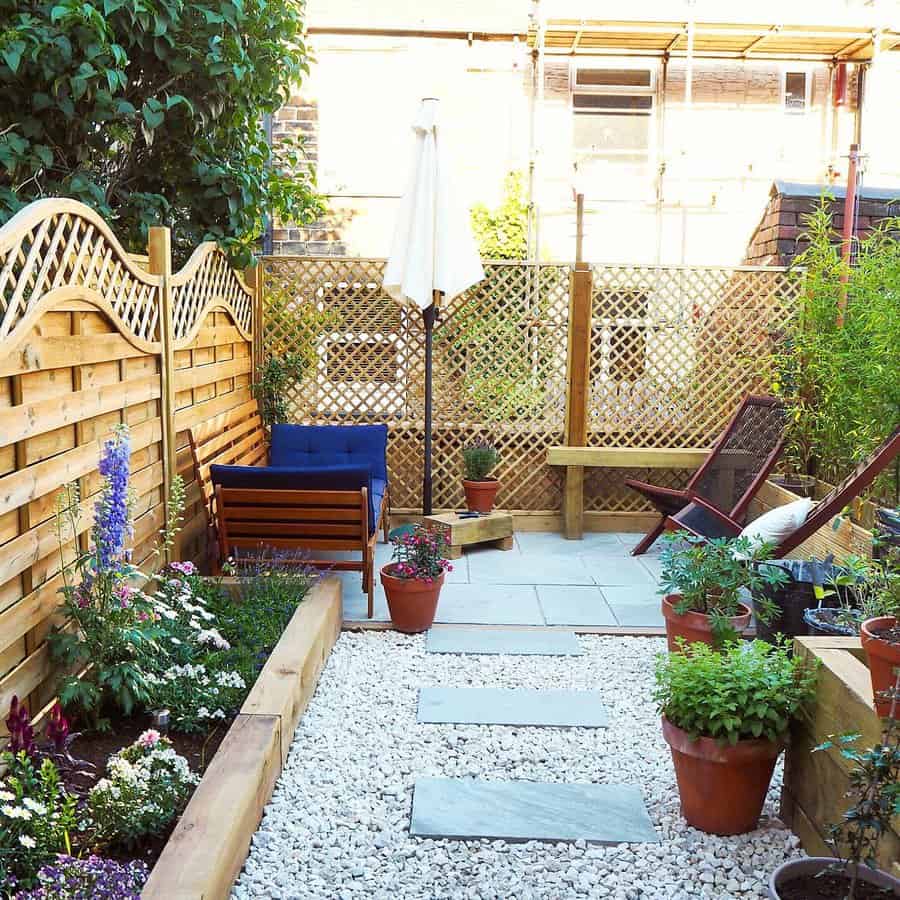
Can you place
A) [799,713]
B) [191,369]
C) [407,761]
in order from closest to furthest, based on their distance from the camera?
[799,713] < [407,761] < [191,369]

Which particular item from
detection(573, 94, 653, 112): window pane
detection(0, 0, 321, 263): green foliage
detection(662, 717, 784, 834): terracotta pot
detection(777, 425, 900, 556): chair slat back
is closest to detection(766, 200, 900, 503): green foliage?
detection(777, 425, 900, 556): chair slat back

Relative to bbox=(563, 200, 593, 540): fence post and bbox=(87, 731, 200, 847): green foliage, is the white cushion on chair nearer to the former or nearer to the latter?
bbox=(563, 200, 593, 540): fence post

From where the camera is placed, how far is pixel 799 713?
8.44ft

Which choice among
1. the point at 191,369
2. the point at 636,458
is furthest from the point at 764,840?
A: the point at 636,458

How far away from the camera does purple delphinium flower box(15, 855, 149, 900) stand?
185 cm

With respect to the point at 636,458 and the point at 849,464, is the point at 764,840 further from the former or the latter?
the point at 636,458

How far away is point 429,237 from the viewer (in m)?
5.86

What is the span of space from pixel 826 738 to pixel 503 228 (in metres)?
8.38

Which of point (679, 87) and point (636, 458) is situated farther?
point (679, 87)

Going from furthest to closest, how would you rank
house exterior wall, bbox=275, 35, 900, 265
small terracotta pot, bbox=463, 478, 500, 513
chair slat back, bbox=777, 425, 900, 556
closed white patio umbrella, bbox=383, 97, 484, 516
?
house exterior wall, bbox=275, 35, 900, 265 → small terracotta pot, bbox=463, 478, 500, 513 → closed white patio umbrella, bbox=383, 97, 484, 516 → chair slat back, bbox=777, 425, 900, 556

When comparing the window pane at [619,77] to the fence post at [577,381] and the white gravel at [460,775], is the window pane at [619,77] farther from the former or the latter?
the white gravel at [460,775]

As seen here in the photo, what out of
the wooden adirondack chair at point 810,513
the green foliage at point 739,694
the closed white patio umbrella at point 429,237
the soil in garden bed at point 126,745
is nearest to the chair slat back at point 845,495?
the wooden adirondack chair at point 810,513

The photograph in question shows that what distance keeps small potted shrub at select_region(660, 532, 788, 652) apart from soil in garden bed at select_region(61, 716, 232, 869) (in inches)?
66.5

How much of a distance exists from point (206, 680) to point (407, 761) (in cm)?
71
